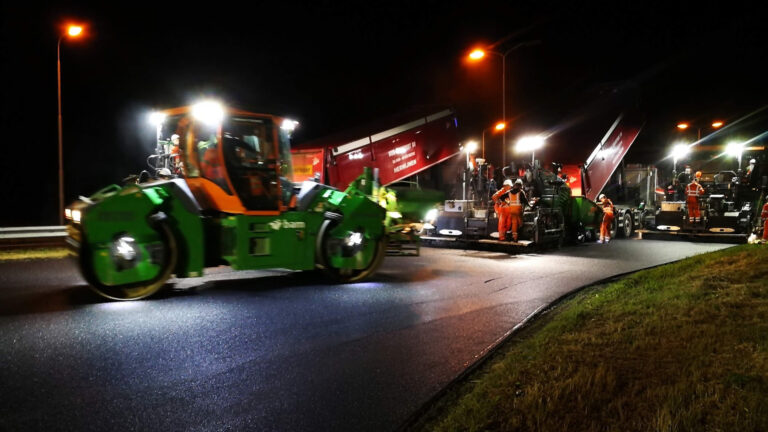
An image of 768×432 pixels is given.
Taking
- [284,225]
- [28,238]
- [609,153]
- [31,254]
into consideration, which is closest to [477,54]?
[609,153]

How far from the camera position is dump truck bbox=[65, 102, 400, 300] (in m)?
7.06

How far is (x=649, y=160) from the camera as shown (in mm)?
22109

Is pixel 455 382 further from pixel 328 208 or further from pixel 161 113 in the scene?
pixel 161 113

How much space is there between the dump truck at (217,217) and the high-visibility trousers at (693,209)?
1170 centimetres

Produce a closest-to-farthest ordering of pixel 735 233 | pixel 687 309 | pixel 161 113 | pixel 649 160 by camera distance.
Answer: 1. pixel 687 309
2. pixel 161 113
3. pixel 735 233
4. pixel 649 160

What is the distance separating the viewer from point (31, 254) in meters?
11.6

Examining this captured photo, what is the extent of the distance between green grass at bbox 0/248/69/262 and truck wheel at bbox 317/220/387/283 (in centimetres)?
650

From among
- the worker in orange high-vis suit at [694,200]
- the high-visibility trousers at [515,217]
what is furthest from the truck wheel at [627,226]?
the high-visibility trousers at [515,217]

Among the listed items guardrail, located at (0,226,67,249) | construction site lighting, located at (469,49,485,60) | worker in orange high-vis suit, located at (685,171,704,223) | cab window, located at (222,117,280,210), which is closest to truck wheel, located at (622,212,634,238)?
worker in orange high-vis suit, located at (685,171,704,223)

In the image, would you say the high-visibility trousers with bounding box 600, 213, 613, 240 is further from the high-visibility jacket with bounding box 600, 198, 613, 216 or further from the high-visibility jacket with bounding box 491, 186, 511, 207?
the high-visibility jacket with bounding box 491, 186, 511, 207

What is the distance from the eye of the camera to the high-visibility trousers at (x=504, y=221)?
13.6 m

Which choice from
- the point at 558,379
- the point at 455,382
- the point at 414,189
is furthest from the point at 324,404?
the point at 414,189

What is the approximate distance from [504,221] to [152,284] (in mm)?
8865

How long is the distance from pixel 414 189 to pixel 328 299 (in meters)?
9.50
